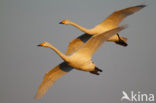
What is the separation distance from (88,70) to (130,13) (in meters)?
2.03

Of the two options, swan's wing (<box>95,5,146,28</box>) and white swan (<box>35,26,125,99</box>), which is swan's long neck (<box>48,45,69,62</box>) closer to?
white swan (<box>35,26,125,99</box>)

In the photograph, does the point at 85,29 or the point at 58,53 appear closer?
the point at 58,53

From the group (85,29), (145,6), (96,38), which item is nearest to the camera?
(96,38)

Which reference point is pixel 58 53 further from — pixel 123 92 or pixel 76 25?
pixel 123 92

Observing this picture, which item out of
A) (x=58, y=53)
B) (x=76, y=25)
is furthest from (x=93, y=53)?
(x=76, y=25)

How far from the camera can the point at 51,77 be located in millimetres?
9500

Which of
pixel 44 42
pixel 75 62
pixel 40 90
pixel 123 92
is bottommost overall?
pixel 123 92

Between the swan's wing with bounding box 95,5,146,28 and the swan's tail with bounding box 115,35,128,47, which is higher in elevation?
the swan's wing with bounding box 95,5,146,28

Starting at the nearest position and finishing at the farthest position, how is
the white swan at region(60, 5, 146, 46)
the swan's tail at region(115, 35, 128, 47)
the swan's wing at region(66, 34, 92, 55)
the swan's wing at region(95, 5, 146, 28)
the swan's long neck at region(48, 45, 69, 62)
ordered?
the swan's long neck at region(48, 45, 69, 62) < the swan's wing at region(95, 5, 146, 28) < the white swan at region(60, 5, 146, 46) < the swan's tail at region(115, 35, 128, 47) < the swan's wing at region(66, 34, 92, 55)

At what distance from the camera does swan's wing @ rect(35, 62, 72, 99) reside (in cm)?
942

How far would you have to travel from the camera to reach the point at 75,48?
10695 mm

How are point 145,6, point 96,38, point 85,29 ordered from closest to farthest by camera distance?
point 96,38 < point 145,6 < point 85,29

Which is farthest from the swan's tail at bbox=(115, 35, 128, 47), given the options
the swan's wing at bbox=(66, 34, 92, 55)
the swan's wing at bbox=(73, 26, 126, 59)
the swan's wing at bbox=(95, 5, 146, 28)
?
the swan's wing at bbox=(73, 26, 126, 59)

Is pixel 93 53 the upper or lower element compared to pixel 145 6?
lower
